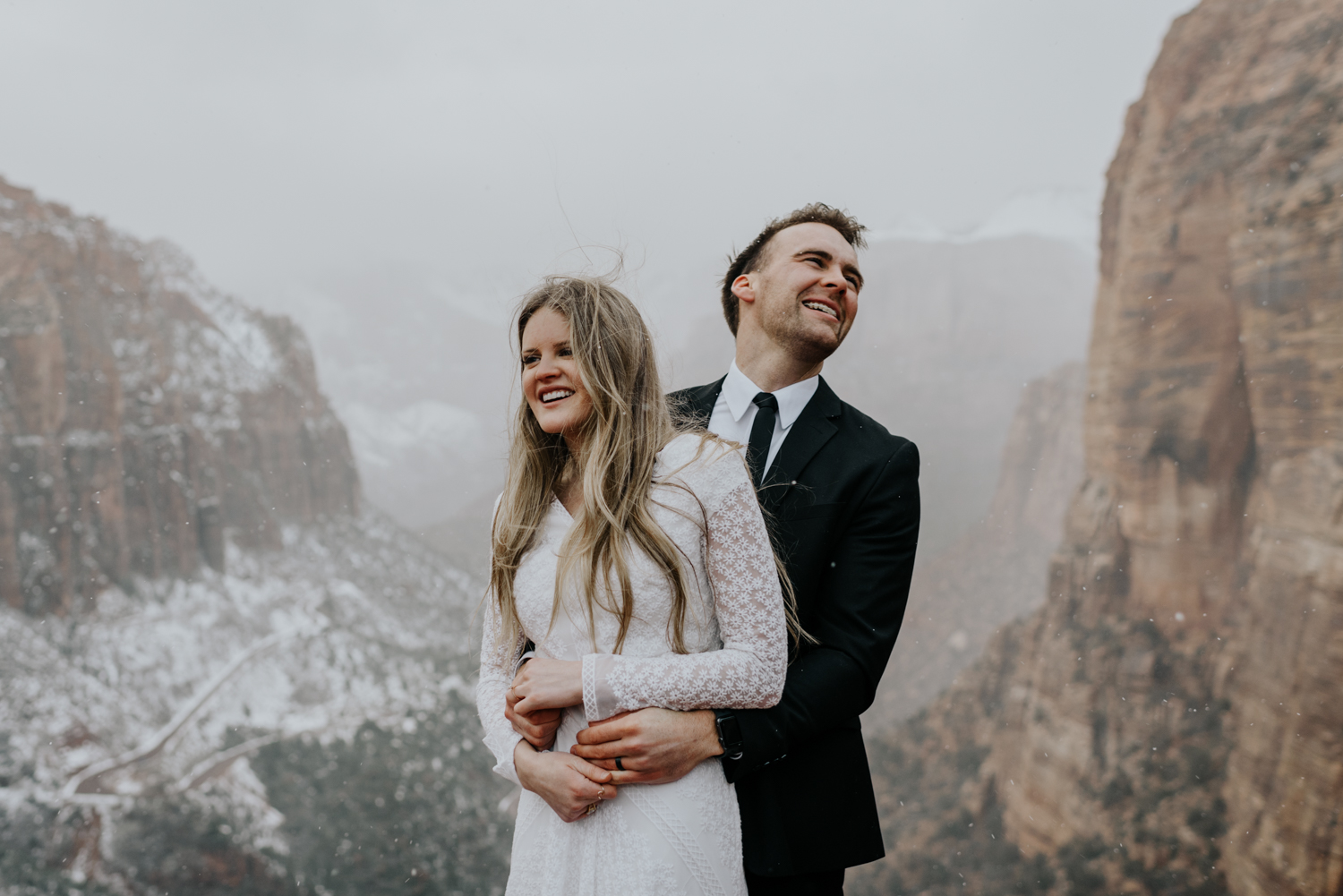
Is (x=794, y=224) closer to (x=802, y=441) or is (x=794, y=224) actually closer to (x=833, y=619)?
(x=802, y=441)

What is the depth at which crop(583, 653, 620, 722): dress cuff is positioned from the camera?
1.38 metres

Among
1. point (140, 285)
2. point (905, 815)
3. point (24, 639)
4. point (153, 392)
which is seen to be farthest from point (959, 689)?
point (140, 285)

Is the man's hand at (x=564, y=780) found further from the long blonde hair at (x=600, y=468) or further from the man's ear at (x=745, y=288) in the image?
the man's ear at (x=745, y=288)

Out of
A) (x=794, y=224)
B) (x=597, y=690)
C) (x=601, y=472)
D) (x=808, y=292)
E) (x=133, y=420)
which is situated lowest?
(x=133, y=420)

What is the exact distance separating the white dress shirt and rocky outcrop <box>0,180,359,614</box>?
2756cm

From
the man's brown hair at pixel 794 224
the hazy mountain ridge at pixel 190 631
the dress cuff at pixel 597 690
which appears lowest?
the hazy mountain ridge at pixel 190 631

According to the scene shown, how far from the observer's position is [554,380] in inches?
61.9

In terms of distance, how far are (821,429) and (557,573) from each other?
29.5 inches

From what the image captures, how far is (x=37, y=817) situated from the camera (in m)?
18.8

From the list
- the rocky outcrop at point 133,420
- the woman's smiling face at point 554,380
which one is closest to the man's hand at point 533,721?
the woman's smiling face at point 554,380

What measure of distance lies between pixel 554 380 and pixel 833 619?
77cm

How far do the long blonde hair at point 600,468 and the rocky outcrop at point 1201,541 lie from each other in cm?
1051

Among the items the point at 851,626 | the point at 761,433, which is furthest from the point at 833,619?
the point at 761,433

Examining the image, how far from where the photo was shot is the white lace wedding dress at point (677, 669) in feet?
4.56
